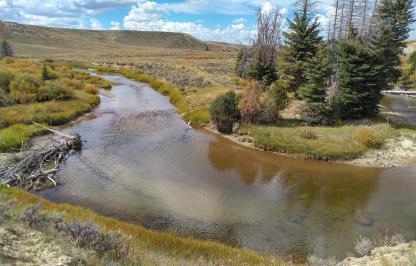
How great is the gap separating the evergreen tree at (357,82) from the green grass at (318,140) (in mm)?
3030

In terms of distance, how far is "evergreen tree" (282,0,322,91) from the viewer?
37.3 metres

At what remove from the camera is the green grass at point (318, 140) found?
24.4 metres

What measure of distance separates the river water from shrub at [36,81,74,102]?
9721mm

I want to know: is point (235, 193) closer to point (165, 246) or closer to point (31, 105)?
point (165, 246)

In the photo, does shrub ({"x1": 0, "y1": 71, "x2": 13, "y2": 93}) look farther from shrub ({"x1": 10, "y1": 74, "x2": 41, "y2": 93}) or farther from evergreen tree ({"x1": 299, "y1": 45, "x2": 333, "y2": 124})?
evergreen tree ({"x1": 299, "y1": 45, "x2": 333, "y2": 124})

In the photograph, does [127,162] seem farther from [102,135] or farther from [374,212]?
[374,212]

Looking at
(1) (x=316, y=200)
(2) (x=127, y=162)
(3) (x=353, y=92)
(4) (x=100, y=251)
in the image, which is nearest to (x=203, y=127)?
(2) (x=127, y=162)

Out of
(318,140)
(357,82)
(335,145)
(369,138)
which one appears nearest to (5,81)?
(318,140)

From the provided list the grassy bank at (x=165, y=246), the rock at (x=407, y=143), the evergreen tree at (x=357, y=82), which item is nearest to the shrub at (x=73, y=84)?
the evergreen tree at (x=357, y=82)

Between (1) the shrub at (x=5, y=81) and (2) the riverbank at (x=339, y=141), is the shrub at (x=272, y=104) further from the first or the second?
(1) the shrub at (x=5, y=81)

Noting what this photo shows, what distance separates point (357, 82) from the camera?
101ft

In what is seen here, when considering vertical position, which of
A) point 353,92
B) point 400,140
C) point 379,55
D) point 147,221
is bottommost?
point 147,221

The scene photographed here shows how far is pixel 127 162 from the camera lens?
2256 cm

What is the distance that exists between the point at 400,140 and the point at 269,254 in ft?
59.2
